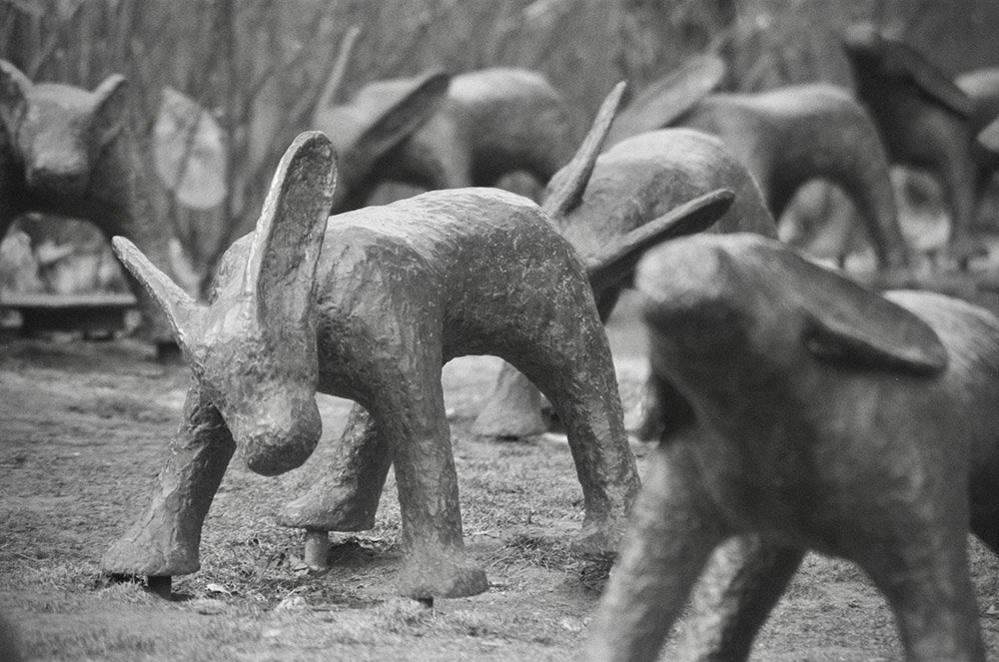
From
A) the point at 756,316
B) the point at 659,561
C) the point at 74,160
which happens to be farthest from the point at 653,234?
the point at 74,160

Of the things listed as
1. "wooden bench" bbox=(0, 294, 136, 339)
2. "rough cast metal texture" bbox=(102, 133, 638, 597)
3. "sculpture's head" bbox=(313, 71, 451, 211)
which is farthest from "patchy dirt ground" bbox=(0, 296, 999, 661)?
"sculpture's head" bbox=(313, 71, 451, 211)

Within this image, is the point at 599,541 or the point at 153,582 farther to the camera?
the point at 599,541

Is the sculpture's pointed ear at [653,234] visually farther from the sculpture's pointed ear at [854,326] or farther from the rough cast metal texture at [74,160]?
the rough cast metal texture at [74,160]

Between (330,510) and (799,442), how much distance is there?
1.82 meters

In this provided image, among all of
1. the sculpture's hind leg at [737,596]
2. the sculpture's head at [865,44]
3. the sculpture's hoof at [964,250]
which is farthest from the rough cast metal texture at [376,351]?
the sculpture's hoof at [964,250]

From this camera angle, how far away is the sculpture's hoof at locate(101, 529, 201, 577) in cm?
347

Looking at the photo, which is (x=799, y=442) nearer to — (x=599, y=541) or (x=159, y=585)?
(x=599, y=541)

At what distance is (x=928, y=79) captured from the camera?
9.43 meters

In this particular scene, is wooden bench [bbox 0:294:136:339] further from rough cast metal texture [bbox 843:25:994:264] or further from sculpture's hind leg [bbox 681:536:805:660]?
sculpture's hind leg [bbox 681:536:805:660]

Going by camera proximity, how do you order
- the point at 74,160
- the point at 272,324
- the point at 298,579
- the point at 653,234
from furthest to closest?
the point at 74,160 → the point at 653,234 → the point at 298,579 → the point at 272,324

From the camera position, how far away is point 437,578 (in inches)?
133

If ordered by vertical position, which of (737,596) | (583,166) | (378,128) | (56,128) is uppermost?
(56,128)

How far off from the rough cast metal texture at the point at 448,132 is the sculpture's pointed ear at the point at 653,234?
3.04 meters

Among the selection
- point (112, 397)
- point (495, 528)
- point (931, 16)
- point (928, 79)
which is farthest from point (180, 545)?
point (931, 16)
